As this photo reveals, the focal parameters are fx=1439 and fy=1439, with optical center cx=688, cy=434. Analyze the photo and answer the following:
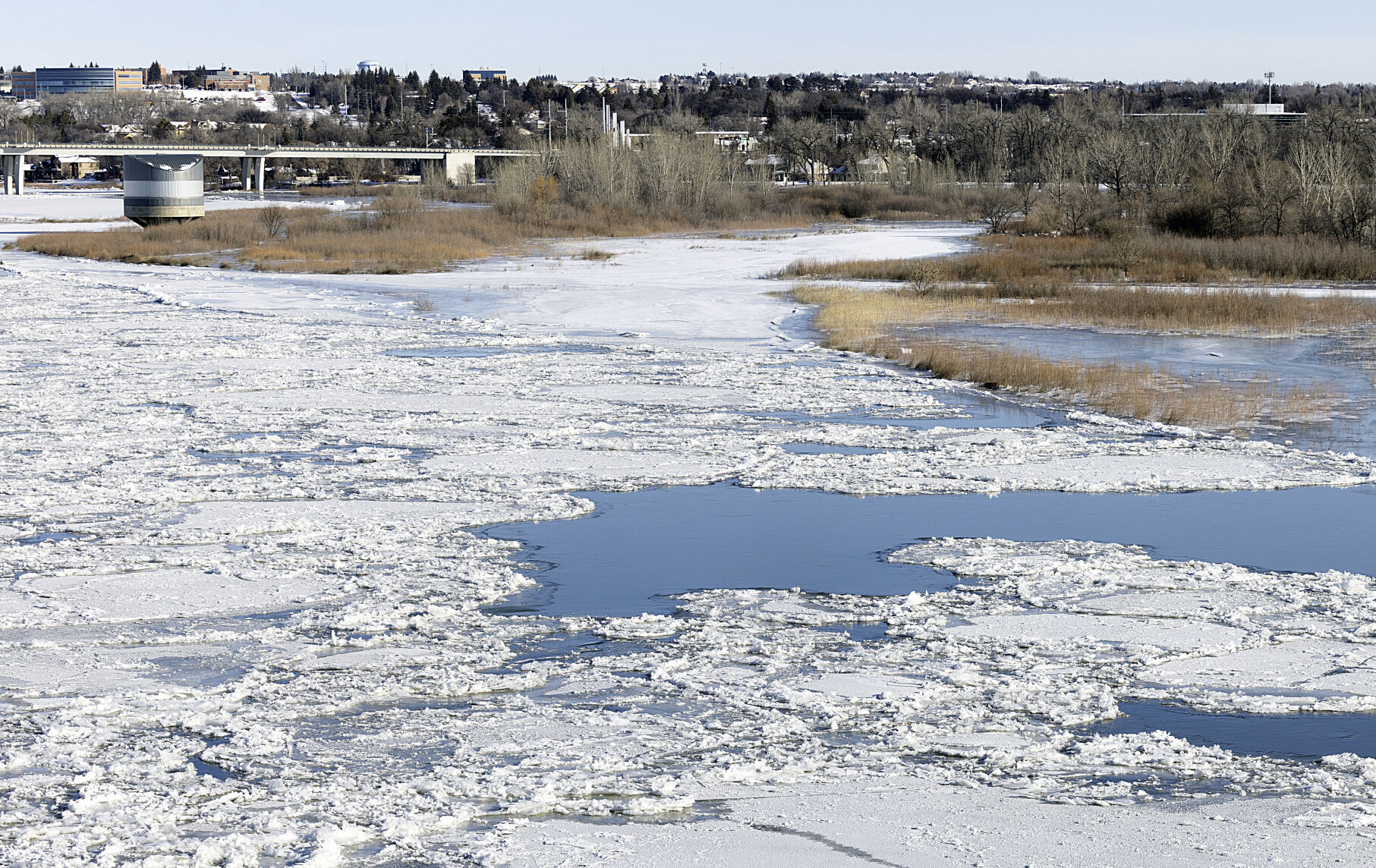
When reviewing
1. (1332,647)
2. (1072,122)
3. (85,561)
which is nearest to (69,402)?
(85,561)

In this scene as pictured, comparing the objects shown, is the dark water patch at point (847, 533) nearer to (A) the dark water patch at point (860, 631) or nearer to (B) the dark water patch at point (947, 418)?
(A) the dark water patch at point (860, 631)

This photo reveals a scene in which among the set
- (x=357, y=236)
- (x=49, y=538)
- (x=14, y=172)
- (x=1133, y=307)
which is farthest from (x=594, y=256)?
(x=14, y=172)

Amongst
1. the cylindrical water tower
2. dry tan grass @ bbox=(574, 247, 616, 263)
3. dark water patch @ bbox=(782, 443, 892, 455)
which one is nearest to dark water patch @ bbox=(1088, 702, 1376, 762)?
dark water patch @ bbox=(782, 443, 892, 455)

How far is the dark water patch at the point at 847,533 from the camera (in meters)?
9.52

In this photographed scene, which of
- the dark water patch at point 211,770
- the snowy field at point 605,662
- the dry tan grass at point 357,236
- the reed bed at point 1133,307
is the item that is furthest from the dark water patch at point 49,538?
the dry tan grass at point 357,236

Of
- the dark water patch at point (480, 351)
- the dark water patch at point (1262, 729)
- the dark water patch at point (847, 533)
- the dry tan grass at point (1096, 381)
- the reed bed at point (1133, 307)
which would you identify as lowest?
the dark water patch at point (480, 351)

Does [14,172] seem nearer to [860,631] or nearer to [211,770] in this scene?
[860,631]

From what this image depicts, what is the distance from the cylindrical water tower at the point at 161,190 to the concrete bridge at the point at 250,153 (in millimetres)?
42582

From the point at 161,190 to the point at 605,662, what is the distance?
215ft

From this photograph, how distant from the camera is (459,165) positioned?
144m

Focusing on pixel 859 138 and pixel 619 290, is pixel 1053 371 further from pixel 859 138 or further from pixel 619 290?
pixel 859 138

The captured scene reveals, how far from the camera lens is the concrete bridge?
121 meters

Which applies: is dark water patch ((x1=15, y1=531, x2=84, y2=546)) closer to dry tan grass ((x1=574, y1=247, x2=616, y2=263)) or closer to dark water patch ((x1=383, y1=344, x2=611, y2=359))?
dark water patch ((x1=383, y1=344, x2=611, y2=359))

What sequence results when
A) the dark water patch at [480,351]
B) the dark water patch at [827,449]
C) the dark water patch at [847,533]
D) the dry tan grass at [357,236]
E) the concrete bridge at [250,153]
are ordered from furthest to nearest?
the concrete bridge at [250,153] → the dry tan grass at [357,236] → the dark water patch at [480,351] → the dark water patch at [827,449] → the dark water patch at [847,533]
